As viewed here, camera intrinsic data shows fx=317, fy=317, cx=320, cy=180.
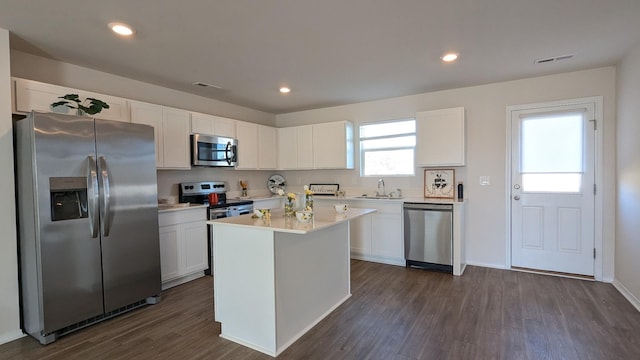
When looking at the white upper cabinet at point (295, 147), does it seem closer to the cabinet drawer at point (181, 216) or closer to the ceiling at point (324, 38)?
the ceiling at point (324, 38)

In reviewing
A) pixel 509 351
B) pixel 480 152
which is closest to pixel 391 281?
pixel 509 351

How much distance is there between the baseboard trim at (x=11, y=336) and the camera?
2.49 metres

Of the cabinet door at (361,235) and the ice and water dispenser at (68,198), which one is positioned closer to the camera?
the ice and water dispenser at (68,198)

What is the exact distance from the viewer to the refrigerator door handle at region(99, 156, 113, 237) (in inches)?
108

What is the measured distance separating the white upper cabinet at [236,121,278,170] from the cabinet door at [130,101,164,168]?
49.2 inches

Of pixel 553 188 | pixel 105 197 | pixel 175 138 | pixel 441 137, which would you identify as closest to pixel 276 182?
pixel 175 138

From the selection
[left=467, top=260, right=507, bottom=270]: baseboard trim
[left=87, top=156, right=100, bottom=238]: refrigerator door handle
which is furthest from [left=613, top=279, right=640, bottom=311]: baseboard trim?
[left=87, top=156, right=100, bottom=238]: refrigerator door handle

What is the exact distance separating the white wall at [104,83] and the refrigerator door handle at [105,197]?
1201mm

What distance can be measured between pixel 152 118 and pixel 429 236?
3740 mm

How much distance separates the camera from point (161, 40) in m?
2.71

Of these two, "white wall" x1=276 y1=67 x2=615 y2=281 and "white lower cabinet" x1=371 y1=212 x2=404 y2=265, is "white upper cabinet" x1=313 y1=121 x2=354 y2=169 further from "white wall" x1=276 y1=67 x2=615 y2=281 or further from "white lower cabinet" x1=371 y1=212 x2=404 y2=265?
"white lower cabinet" x1=371 y1=212 x2=404 y2=265

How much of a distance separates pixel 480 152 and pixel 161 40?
394 centimetres


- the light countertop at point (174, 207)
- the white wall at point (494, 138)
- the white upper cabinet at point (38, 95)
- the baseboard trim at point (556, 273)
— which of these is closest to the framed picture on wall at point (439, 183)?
the white wall at point (494, 138)

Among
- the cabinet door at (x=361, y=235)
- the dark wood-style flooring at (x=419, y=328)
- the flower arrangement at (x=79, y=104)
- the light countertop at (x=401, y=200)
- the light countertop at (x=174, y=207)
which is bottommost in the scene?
the dark wood-style flooring at (x=419, y=328)
